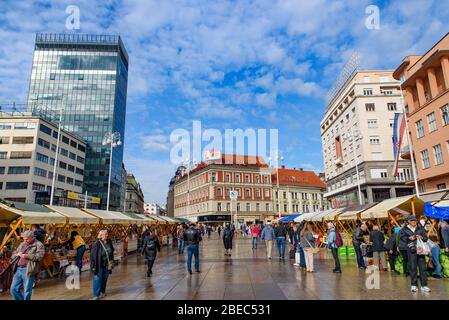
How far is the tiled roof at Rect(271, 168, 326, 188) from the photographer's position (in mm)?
77375

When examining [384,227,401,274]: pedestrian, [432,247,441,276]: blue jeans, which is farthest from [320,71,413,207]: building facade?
[432,247,441,276]: blue jeans

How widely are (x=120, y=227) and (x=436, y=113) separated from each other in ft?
96.7

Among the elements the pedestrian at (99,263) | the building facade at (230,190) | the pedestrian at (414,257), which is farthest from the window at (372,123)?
the pedestrian at (99,263)

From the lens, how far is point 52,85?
8094 cm

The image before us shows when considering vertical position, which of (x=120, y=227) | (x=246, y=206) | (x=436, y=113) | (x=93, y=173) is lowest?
(x=120, y=227)

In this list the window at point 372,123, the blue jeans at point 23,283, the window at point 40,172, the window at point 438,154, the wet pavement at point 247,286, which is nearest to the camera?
the blue jeans at point 23,283

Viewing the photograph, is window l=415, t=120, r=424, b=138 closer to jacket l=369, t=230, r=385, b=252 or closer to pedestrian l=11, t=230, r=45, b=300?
jacket l=369, t=230, r=385, b=252

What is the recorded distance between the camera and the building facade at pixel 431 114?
2512 centimetres

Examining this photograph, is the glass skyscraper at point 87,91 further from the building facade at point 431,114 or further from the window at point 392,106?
the building facade at point 431,114

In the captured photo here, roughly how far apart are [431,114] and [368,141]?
16907 millimetres

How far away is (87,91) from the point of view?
82.4m

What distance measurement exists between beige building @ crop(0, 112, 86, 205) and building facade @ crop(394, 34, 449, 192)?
58.8 m
